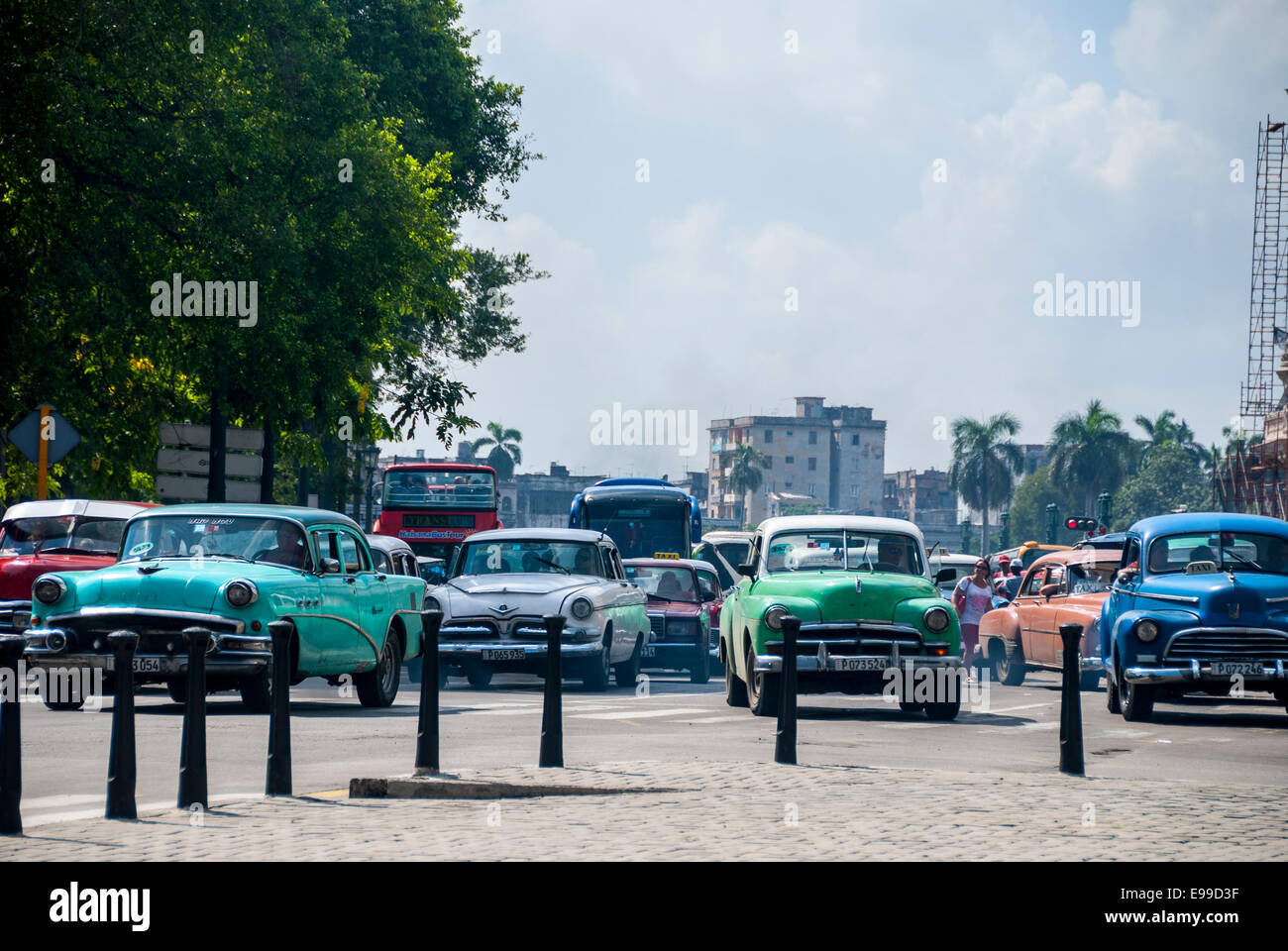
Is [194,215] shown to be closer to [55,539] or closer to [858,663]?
[55,539]

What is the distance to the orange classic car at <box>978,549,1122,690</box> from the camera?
21734mm

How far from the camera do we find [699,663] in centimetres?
2525

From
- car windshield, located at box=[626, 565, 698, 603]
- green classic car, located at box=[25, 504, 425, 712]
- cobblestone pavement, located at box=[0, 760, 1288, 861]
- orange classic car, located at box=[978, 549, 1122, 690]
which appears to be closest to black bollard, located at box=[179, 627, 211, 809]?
cobblestone pavement, located at box=[0, 760, 1288, 861]

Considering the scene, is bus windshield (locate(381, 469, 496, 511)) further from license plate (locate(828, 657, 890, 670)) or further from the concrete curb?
the concrete curb

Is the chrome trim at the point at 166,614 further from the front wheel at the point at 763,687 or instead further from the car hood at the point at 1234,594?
the car hood at the point at 1234,594

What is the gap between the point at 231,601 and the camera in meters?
14.4

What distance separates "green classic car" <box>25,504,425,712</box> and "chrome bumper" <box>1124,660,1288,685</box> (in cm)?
725

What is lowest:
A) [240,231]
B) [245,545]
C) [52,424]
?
[245,545]

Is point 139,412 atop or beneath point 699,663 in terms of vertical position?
atop

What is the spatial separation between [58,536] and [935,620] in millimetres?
10416
